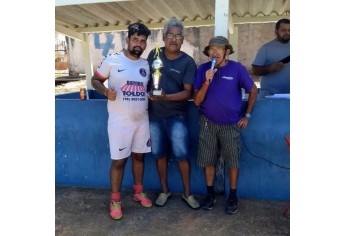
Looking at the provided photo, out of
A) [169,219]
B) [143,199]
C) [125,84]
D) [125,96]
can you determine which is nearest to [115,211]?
[143,199]

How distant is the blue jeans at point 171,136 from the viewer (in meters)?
3.49

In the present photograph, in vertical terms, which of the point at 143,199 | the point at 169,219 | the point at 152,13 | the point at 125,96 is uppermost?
the point at 152,13

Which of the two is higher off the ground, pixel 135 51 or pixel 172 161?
pixel 135 51

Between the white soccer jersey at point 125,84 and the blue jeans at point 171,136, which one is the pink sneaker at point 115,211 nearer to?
the blue jeans at point 171,136

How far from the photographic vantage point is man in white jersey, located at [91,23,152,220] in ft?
10.8

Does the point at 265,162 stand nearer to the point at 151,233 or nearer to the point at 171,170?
the point at 171,170

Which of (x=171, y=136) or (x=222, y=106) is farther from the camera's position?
(x=171, y=136)

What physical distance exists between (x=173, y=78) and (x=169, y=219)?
5.00 feet

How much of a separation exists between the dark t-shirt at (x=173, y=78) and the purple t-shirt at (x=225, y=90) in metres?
0.11

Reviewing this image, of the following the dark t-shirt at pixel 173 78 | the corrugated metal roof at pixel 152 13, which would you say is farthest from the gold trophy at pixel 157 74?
the corrugated metal roof at pixel 152 13

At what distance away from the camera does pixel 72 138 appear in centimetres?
433

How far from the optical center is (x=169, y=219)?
11.3ft

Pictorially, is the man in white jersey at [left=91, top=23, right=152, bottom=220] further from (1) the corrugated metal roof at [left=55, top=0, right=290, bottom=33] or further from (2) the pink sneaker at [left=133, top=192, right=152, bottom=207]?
(1) the corrugated metal roof at [left=55, top=0, right=290, bottom=33]

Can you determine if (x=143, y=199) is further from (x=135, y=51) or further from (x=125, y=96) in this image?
(x=135, y=51)
